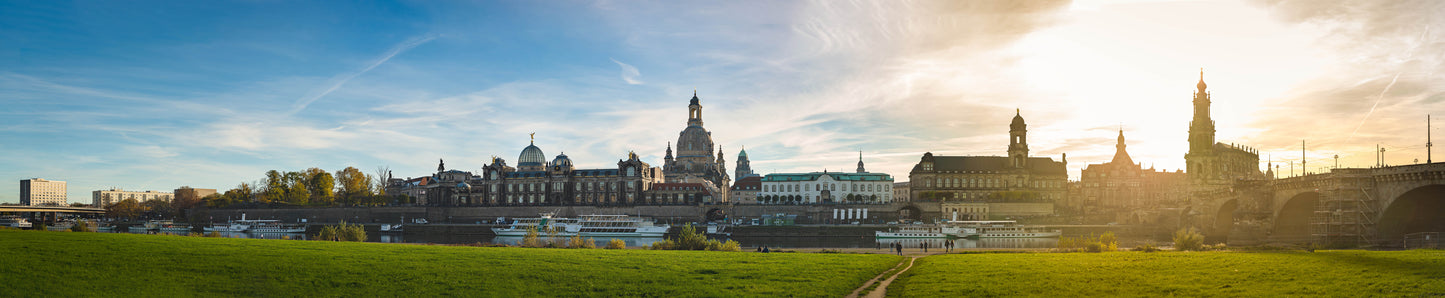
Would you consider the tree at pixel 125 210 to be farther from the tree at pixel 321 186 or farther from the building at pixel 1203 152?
the building at pixel 1203 152

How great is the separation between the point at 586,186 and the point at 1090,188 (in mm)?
73430

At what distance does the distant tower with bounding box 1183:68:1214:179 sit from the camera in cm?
10456

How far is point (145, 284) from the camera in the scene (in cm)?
2002

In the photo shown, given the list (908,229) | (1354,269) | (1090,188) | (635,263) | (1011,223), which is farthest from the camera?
(1090,188)

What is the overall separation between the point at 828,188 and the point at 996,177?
22691mm

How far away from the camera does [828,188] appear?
387 ft

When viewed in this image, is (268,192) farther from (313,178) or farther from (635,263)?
(635,263)

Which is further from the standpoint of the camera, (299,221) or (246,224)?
(299,221)

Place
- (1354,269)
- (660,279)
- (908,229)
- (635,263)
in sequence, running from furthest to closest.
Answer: (908,229)
(635,263)
(660,279)
(1354,269)

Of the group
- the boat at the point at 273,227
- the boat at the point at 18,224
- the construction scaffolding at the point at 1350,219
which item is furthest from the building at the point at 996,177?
the boat at the point at 18,224

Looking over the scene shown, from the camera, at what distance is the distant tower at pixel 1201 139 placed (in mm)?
104562

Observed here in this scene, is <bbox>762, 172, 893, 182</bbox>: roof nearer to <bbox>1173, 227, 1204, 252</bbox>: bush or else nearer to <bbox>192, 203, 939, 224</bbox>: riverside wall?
<bbox>192, 203, 939, 224</bbox>: riverside wall

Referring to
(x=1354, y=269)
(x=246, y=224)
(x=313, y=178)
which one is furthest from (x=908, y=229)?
(x=313, y=178)

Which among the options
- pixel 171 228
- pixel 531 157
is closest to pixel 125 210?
pixel 171 228
